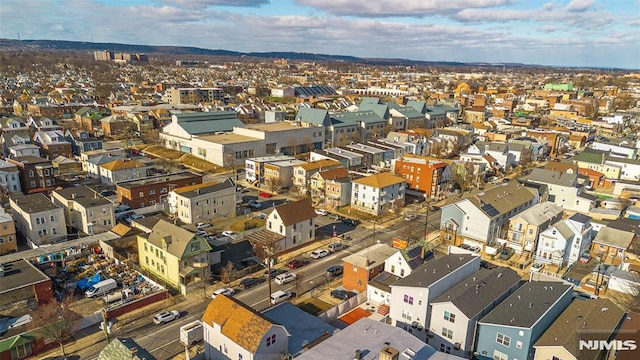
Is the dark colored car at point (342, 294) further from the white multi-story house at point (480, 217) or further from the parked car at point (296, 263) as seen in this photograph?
the white multi-story house at point (480, 217)

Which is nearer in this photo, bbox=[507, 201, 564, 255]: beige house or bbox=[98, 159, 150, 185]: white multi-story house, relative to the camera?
bbox=[507, 201, 564, 255]: beige house

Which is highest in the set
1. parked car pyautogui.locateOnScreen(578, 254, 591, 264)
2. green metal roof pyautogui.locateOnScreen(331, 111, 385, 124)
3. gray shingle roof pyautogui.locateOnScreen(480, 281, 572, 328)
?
green metal roof pyautogui.locateOnScreen(331, 111, 385, 124)

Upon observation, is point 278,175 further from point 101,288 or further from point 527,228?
point 527,228

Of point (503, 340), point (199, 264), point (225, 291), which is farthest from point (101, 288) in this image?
point (503, 340)

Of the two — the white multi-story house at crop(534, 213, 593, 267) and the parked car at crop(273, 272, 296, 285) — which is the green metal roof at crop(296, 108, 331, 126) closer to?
the white multi-story house at crop(534, 213, 593, 267)

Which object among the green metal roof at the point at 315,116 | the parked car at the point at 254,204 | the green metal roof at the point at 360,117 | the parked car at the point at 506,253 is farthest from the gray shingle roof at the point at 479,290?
the green metal roof at the point at 360,117

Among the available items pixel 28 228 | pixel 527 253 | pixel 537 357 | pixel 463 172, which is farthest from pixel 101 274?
pixel 463 172

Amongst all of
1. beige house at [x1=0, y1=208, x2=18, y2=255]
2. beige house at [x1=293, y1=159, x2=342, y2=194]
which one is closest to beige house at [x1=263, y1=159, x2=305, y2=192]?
beige house at [x1=293, y1=159, x2=342, y2=194]
